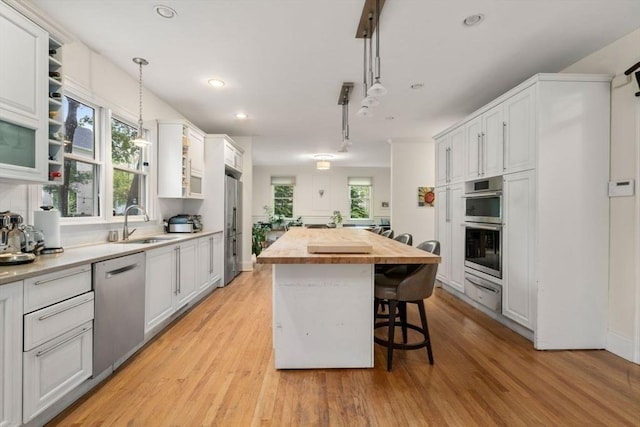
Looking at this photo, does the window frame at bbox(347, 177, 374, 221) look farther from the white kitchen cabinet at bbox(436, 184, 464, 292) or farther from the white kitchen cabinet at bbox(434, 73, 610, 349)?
the white kitchen cabinet at bbox(434, 73, 610, 349)

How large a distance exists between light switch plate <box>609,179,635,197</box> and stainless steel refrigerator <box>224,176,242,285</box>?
4.54m

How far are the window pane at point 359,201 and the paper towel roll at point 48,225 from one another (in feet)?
27.0

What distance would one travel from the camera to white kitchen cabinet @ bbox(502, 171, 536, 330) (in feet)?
8.88

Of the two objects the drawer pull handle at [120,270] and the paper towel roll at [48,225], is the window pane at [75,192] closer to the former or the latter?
the paper towel roll at [48,225]

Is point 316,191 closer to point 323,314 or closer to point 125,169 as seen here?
point 125,169

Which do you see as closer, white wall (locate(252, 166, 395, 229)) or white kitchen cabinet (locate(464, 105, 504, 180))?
white kitchen cabinet (locate(464, 105, 504, 180))

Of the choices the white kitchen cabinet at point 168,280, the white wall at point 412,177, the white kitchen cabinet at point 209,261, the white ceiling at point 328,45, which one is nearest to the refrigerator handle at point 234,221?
the white kitchen cabinet at point 209,261

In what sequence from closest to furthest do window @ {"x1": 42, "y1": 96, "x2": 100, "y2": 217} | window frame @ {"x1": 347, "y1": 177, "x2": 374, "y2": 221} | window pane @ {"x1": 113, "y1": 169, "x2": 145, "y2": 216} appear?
window @ {"x1": 42, "y1": 96, "x2": 100, "y2": 217}
window pane @ {"x1": 113, "y1": 169, "x2": 145, "y2": 216}
window frame @ {"x1": 347, "y1": 177, "x2": 374, "y2": 221}

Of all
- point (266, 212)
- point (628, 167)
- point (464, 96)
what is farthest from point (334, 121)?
point (266, 212)

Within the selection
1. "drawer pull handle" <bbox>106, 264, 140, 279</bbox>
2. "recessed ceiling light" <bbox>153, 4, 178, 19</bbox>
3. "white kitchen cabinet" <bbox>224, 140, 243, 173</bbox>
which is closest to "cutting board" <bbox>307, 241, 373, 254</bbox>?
"drawer pull handle" <bbox>106, 264, 140, 279</bbox>

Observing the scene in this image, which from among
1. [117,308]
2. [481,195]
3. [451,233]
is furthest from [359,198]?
[117,308]

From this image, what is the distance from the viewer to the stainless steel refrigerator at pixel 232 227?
4867 mm

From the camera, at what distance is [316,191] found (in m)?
9.84

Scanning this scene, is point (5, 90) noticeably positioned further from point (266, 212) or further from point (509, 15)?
point (266, 212)
